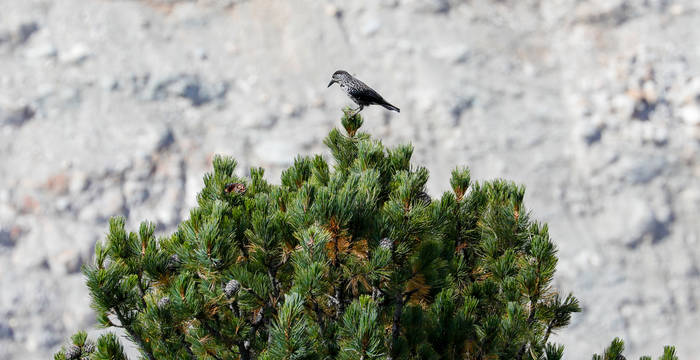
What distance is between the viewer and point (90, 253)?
86.9 feet

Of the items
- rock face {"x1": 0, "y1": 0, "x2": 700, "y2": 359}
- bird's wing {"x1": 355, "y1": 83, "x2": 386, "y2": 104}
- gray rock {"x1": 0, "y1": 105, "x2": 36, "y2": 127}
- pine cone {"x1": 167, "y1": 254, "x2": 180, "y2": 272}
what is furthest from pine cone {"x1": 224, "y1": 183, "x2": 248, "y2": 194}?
gray rock {"x1": 0, "y1": 105, "x2": 36, "y2": 127}

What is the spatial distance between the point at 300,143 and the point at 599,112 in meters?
15.4

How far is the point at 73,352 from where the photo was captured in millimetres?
4062

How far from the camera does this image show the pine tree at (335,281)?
11.6 ft

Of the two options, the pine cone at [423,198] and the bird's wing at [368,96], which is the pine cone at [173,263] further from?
the bird's wing at [368,96]

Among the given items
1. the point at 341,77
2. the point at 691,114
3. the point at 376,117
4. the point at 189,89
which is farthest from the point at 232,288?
the point at 691,114

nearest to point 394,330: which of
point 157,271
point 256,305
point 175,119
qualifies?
point 256,305

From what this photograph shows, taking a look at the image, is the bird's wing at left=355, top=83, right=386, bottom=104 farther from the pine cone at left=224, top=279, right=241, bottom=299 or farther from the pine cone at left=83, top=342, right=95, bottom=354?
the pine cone at left=83, top=342, right=95, bottom=354

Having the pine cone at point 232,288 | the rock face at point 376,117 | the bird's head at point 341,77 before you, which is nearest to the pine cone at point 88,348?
the pine cone at point 232,288

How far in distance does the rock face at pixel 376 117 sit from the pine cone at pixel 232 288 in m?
24.0

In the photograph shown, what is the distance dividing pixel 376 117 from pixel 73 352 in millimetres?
27066

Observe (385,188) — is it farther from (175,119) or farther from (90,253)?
(175,119)

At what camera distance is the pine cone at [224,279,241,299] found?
3.78 metres

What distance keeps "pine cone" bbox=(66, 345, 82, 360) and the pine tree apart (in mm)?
10
